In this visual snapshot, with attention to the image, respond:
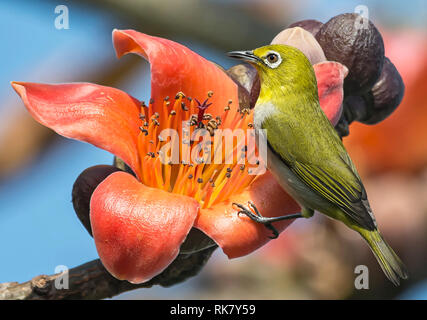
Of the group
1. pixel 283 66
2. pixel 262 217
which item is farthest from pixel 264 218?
pixel 283 66

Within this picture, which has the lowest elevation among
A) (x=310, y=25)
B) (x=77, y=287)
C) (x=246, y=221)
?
(x=77, y=287)

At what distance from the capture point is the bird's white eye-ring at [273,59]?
1.78 m

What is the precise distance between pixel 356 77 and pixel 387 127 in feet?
3.82

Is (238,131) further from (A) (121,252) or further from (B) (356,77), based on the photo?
(A) (121,252)

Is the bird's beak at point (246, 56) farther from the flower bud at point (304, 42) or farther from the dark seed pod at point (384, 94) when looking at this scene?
the dark seed pod at point (384, 94)

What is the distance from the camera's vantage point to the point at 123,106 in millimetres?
1765

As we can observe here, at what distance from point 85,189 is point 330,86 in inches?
27.4

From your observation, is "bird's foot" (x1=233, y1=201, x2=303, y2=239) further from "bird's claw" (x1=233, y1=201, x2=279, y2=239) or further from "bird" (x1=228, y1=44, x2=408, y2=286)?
"bird" (x1=228, y1=44, x2=408, y2=286)

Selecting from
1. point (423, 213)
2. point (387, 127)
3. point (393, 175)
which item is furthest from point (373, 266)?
point (387, 127)

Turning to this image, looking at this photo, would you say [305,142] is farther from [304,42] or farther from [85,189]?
[85,189]

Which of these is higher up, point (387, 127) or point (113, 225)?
point (113, 225)

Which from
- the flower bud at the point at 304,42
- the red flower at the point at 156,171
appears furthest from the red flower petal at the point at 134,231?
the flower bud at the point at 304,42

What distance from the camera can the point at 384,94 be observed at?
6.97 feet

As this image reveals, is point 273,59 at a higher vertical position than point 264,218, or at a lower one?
higher
